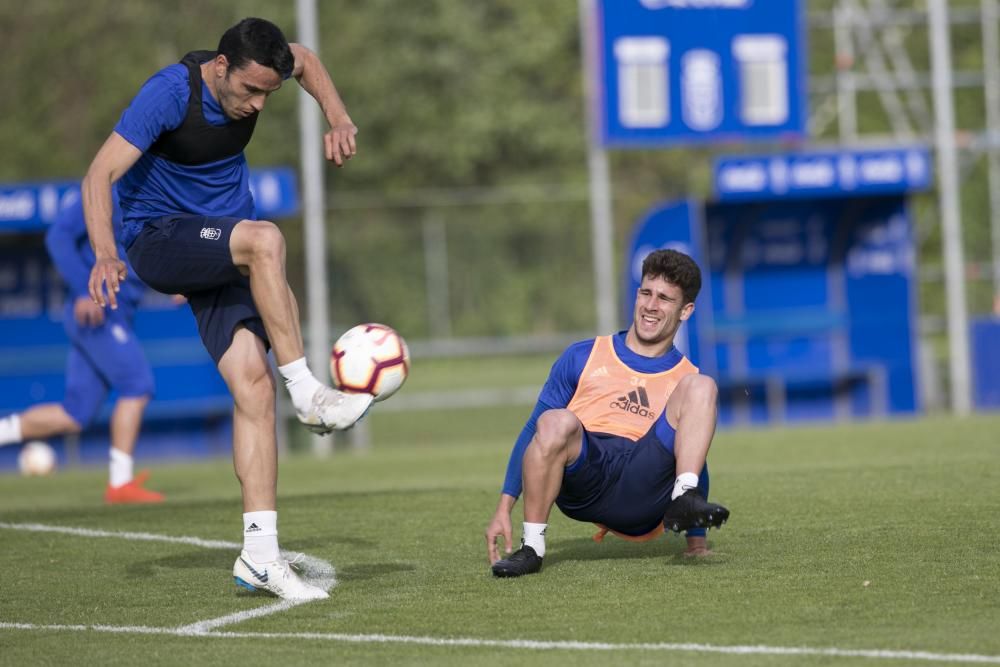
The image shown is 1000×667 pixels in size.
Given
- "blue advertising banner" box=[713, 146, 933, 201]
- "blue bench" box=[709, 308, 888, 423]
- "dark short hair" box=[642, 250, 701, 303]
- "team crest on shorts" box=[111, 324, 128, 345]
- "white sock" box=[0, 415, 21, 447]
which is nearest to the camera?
"dark short hair" box=[642, 250, 701, 303]

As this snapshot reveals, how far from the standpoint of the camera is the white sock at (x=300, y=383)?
6086 millimetres

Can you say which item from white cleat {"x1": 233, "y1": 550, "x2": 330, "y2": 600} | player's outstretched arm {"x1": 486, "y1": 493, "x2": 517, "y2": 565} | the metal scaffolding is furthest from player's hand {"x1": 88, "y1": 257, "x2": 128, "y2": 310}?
the metal scaffolding

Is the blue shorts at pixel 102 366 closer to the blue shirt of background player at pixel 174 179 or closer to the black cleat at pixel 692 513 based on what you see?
the blue shirt of background player at pixel 174 179

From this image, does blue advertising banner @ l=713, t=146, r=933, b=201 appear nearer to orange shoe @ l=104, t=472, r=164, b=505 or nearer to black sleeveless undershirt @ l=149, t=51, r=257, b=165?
orange shoe @ l=104, t=472, r=164, b=505

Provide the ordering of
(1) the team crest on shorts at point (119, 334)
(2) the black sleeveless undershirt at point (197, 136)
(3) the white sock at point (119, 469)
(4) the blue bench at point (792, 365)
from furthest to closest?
(4) the blue bench at point (792, 365) < (1) the team crest on shorts at point (119, 334) < (3) the white sock at point (119, 469) < (2) the black sleeveless undershirt at point (197, 136)

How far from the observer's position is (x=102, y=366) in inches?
441

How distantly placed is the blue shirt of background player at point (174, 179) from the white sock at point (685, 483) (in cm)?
209

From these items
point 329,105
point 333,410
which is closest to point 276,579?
point 333,410

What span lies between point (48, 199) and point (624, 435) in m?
12.5

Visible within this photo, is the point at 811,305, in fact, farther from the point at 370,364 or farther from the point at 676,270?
the point at 370,364

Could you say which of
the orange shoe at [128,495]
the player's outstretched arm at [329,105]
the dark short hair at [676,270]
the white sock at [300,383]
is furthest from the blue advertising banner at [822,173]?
the white sock at [300,383]

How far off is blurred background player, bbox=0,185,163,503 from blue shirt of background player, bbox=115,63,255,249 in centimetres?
425

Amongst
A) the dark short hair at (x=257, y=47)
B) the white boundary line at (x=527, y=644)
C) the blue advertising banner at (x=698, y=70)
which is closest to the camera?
the white boundary line at (x=527, y=644)

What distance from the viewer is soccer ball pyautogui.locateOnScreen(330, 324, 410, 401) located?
6.14m
